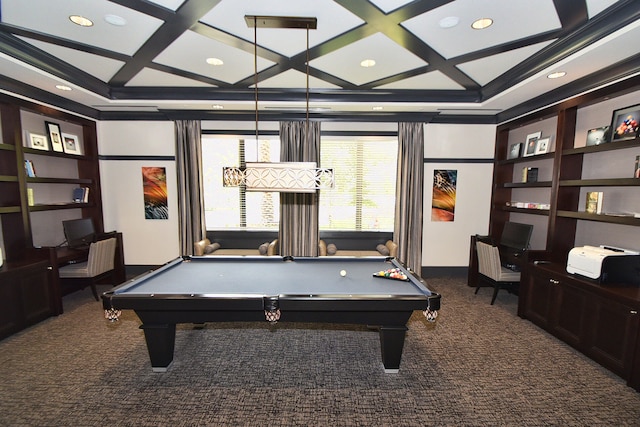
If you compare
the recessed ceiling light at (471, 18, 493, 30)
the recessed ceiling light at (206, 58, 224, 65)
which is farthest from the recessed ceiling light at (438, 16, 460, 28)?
the recessed ceiling light at (206, 58, 224, 65)

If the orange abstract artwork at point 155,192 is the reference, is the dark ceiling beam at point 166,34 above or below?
above

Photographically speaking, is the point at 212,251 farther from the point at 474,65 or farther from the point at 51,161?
the point at 474,65

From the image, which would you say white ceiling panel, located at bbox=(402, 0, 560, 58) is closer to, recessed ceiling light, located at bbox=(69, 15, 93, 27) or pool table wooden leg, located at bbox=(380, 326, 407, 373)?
pool table wooden leg, located at bbox=(380, 326, 407, 373)

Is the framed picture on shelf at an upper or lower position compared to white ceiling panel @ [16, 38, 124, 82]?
lower

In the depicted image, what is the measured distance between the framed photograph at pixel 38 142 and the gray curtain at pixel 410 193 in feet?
18.3

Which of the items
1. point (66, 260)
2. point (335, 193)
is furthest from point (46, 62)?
point (335, 193)

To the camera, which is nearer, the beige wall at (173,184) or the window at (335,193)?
the beige wall at (173,184)

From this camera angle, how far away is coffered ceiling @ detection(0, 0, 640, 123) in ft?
7.41

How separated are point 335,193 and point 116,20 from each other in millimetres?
3826

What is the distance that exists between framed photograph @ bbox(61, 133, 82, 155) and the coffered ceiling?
0.48m

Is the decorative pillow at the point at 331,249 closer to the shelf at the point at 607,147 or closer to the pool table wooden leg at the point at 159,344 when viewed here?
the pool table wooden leg at the point at 159,344

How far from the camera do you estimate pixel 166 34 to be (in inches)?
104

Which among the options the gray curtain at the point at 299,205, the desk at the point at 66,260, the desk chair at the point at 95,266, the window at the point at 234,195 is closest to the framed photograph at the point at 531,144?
the gray curtain at the point at 299,205

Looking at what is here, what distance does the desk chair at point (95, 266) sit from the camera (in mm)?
3826
